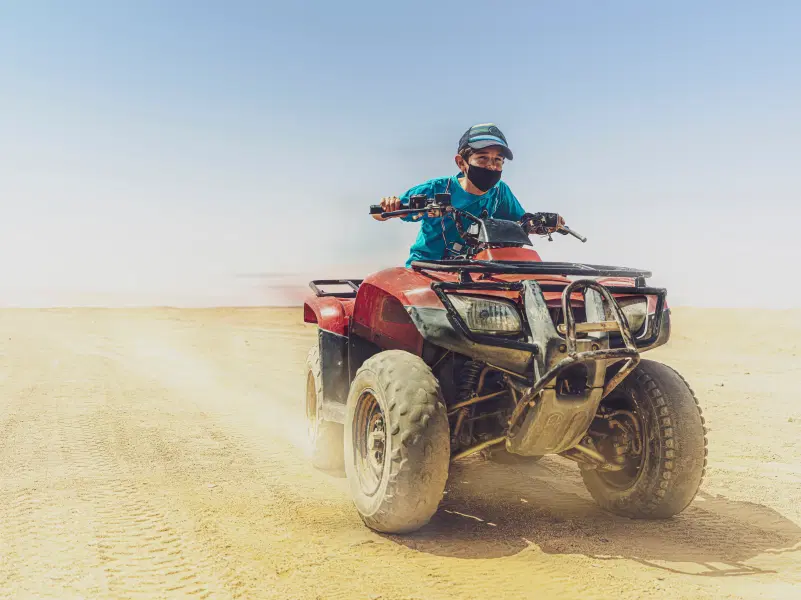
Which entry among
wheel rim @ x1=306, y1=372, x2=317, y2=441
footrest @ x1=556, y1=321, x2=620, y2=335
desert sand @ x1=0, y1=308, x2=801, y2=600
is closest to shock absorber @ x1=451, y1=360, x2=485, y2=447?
desert sand @ x1=0, y1=308, x2=801, y2=600

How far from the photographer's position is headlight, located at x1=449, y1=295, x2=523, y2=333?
418 centimetres

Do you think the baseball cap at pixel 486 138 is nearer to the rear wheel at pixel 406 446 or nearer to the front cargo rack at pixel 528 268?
the front cargo rack at pixel 528 268

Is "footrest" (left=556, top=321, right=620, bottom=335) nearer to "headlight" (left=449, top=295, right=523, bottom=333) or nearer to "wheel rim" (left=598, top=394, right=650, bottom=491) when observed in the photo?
"headlight" (left=449, top=295, right=523, bottom=333)

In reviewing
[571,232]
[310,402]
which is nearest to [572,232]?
[571,232]

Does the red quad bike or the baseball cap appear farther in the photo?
the baseball cap

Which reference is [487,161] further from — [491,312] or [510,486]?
[510,486]

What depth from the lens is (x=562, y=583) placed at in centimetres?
371

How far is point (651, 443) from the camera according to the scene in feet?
15.5

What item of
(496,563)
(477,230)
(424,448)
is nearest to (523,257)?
(477,230)

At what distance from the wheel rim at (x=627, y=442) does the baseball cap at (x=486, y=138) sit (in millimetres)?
1959

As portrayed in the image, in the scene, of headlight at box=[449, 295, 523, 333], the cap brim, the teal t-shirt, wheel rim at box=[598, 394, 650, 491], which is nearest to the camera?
headlight at box=[449, 295, 523, 333]

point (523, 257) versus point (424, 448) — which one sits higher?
point (523, 257)

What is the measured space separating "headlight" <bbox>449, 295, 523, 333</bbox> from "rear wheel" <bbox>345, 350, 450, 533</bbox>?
411 mm

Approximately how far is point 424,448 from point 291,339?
18.1m
